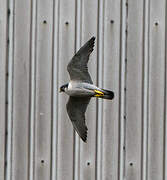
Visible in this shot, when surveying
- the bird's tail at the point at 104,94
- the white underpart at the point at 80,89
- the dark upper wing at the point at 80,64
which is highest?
the dark upper wing at the point at 80,64

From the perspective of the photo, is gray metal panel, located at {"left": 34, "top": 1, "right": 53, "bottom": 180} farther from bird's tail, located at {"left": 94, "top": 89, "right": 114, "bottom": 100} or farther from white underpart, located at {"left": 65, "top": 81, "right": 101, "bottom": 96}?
bird's tail, located at {"left": 94, "top": 89, "right": 114, "bottom": 100}

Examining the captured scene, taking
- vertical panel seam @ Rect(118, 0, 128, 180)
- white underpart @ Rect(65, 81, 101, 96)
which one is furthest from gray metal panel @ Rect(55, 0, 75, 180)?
white underpart @ Rect(65, 81, 101, 96)

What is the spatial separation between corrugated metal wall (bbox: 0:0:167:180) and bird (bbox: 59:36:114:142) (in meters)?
0.60

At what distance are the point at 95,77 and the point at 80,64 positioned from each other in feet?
2.67

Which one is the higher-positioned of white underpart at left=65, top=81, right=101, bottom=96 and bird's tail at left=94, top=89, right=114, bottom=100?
white underpart at left=65, top=81, right=101, bottom=96

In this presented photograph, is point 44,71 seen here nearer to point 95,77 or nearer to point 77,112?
point 95,77

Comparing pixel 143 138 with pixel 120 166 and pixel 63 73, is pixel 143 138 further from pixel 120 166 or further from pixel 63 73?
pixel 63 73

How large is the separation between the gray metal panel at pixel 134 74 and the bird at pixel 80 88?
28.4 inches

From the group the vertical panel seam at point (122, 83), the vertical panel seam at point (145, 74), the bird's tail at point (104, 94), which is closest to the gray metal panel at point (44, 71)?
the vertical panel seam at point (122, 83)

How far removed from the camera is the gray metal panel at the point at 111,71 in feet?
17.0

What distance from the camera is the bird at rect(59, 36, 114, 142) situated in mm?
4215

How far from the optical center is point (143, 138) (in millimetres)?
5238

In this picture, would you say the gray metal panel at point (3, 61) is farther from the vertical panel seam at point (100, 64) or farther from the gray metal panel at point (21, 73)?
the vertical panel seam at point (100, 64)

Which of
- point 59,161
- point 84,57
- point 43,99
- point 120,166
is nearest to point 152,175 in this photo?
point 120,166
